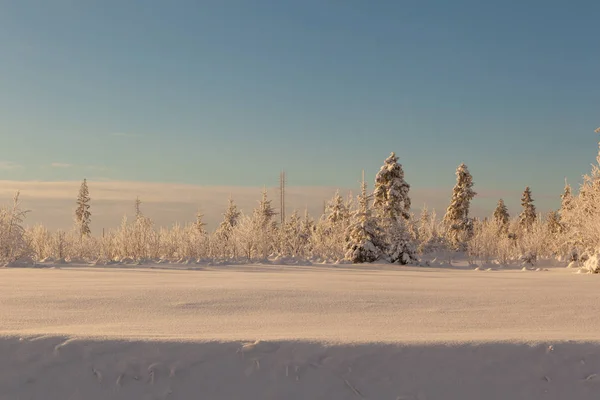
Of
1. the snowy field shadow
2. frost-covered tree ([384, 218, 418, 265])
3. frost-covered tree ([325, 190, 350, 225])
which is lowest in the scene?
the snowy field shadow

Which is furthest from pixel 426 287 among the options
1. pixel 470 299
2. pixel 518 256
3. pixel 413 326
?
pixel 518 256

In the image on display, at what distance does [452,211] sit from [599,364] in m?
37.1

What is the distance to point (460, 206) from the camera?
3903 cm

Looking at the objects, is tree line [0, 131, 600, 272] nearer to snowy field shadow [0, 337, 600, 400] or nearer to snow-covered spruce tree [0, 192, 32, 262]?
snow-covered spruce tree [0, 192, 32, 262]

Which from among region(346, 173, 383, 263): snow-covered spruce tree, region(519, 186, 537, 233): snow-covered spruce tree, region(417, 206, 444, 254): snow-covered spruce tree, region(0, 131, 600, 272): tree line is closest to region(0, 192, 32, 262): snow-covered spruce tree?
region(0, 131, 600, 272): tree line

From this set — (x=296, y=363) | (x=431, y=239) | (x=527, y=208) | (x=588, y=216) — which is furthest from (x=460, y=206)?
(x=296, y=363)

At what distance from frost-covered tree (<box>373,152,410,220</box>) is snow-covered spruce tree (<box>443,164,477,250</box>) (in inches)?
466

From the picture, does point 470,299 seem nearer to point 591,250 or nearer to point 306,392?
point 306,392

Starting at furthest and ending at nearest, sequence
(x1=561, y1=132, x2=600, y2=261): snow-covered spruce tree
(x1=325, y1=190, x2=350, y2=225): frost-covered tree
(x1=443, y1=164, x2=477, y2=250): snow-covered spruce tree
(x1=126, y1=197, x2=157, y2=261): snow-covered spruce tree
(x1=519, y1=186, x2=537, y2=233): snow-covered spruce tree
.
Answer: (x1=519, y1=186, x2=537, y2=233): snow-covered spruce tree < (x1=443, y1=164, x2=477, y2=250): snow-covered spruce tree < (x1=325, y1=190, x2=350, y2=225): frost-covered tree < (x1=126, y1=197, x2=157, y2=261): snow-covered spruce tree < (x1=561, y1=132, x2=600, y2=261): snow-covered spruce tree

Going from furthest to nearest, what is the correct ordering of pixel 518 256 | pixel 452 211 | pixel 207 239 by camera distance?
1. pixel 452 211
2. pixel 518 256
3. pixel 207 239

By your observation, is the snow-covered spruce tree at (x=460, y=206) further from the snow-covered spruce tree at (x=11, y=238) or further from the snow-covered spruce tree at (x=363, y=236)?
the snow-covered spruce tree at (x=11, y=238)

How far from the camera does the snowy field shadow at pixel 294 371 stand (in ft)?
10.6

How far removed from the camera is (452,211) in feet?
129

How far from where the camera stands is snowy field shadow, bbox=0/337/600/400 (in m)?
3.23
